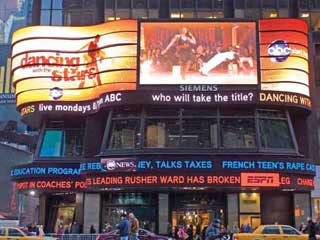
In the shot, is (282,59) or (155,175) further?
(282,59)

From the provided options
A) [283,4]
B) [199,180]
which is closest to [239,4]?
[283,4]

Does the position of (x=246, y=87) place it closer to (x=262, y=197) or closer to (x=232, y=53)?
(x=232, y=53)

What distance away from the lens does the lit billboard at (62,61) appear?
43.0 metres

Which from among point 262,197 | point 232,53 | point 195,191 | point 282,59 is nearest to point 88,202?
point 195,191

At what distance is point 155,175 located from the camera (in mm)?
36938

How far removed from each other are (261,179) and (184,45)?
11181 millimetres

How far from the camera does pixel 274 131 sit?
39.9 m

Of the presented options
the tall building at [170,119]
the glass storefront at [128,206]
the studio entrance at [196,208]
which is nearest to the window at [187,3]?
the tall building at [170,119]

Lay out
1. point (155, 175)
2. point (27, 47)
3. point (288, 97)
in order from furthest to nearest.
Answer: point (27, 47), point (288, 97), point (155, 175)

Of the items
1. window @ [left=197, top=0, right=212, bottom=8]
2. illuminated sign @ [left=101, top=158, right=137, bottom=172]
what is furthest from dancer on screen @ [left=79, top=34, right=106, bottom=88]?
window @ [left=197, top=0, right=212, bottom=8]

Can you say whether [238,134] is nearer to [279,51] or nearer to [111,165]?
[279,51]

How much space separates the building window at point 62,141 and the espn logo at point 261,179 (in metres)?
13.4

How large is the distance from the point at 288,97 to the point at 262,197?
725 centimetres

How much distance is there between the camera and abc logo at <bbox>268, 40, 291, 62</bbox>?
41.5m
